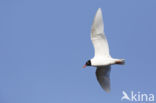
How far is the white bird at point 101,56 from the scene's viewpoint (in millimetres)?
14273

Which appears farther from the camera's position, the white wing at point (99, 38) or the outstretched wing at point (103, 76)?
the outstretched wing at point (103, 76)

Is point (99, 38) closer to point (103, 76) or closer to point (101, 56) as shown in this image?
point (101, 56)

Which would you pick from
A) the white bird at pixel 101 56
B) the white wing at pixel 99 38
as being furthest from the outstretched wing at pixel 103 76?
the white wing at pixel 99 38

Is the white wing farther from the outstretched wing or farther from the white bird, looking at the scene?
the outstretched wing

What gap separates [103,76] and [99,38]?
186 centimetres

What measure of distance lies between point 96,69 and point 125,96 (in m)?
2.91

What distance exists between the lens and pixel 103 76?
15617 millimetres

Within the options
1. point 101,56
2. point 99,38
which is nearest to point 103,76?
point 101,56

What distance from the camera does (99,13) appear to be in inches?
558

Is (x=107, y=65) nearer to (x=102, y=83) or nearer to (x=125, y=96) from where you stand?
(x=102, y=83)

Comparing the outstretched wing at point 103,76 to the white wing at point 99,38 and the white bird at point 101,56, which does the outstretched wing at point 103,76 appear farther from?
the white wing at point 99,38

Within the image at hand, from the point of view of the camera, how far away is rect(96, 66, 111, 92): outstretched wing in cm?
1548

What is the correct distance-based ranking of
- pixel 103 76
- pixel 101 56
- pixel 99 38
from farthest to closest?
pixel 103 76
pixel 101 56
pixel 99 38

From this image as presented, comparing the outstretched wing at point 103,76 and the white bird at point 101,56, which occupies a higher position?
the white bird at point 101,56
